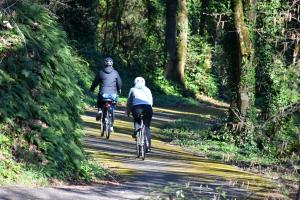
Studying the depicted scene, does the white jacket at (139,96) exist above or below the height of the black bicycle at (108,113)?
above

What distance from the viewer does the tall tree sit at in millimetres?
46656

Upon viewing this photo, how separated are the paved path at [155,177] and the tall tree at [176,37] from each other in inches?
941

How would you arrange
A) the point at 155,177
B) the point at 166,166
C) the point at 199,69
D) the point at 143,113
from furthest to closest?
the point at 199,69
the point at 143,113
the point at 166,166
the point at 155,177

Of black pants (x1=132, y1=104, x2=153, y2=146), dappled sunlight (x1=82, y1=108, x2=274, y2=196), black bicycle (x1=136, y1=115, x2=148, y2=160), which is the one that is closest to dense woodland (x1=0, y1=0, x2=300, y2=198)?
dappled sunlight (x1=82, y1=108, x2=274, y2=196)

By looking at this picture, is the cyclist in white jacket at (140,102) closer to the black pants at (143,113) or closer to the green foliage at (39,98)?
the black pants at (143,113)

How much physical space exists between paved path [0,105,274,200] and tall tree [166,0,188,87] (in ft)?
78.4

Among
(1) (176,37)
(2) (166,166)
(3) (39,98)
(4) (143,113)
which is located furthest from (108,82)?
(1) (176,37)

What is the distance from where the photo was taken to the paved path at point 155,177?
11142 millimetres

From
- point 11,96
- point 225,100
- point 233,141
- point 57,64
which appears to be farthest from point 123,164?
point 225,100

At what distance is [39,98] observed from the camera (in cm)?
1273

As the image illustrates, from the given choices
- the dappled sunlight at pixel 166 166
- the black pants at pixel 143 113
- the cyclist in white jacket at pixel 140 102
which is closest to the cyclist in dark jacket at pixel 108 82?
the dappled sunlight at pixel 166 166

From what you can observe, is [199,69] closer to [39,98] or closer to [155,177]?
[155,177]

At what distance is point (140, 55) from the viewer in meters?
51.8

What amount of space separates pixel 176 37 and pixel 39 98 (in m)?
35.1
